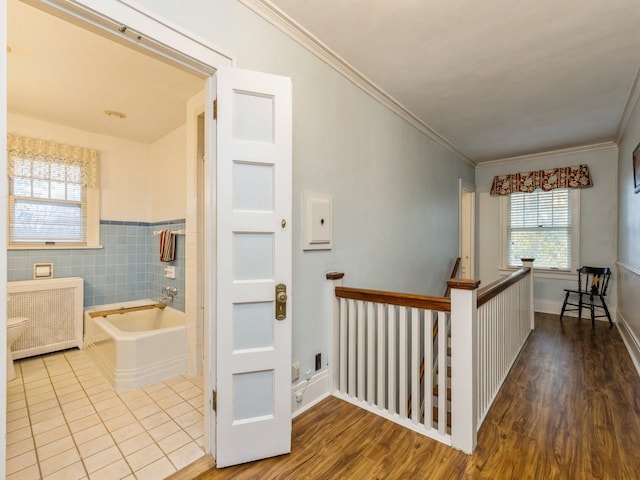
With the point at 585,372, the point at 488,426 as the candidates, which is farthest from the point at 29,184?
the point at 585,372

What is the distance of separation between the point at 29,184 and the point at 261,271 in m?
3.31

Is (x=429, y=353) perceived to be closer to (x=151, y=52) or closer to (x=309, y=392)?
(x=309, y=392)

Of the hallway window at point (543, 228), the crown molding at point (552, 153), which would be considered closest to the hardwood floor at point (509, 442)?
the hallway window at point (543, 228)

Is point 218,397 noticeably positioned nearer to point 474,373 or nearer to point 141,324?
point 474,373

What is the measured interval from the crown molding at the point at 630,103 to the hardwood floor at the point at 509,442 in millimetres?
2517

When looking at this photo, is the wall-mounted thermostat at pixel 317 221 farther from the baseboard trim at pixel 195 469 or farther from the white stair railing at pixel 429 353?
the baseboard trim at pixel 195 469

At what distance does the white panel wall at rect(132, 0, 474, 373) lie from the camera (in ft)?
5.74

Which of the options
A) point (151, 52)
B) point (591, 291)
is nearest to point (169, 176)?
point (151, 52)

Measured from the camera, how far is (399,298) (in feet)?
6.47

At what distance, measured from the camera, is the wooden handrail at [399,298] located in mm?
1771

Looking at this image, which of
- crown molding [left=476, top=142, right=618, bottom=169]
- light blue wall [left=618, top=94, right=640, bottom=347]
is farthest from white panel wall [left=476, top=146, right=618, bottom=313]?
light blue wall [left=618, top=94, right=640, bottom=347]

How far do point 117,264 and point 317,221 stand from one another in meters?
3.03

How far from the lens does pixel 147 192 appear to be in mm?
4086

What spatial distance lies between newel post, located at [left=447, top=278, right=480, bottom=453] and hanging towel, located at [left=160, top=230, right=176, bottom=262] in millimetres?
2939
